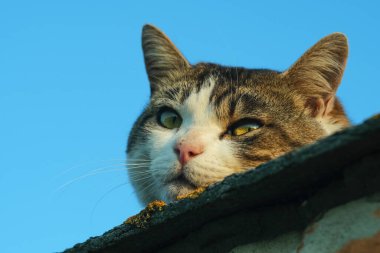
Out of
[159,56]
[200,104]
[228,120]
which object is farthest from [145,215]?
[159,56]

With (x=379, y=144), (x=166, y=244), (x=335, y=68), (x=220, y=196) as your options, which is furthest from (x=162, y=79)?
(x=379, y=144)

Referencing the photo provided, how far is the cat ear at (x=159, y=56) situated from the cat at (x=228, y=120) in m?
0.14

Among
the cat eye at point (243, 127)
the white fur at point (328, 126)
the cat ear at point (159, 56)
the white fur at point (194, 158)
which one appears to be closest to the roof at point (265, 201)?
the white fur at point (194, 158)

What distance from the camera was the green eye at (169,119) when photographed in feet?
14.4

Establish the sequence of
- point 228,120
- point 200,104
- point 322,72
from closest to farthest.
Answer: point 228,120 → point 200,104 → point 322,72

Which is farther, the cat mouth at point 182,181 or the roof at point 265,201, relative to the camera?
the cat mouth at point 182,181

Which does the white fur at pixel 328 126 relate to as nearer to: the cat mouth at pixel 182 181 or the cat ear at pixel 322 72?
the cat ear at pixel 322 72

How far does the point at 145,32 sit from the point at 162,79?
0.46m

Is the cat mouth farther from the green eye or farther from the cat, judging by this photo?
the green eye

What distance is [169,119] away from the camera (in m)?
4.48

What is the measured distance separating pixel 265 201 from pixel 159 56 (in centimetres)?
309

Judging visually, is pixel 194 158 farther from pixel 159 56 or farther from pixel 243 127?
pixel 159 56

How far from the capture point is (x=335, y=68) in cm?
441

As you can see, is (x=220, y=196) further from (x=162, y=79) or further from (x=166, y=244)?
(x=162, y=79)
